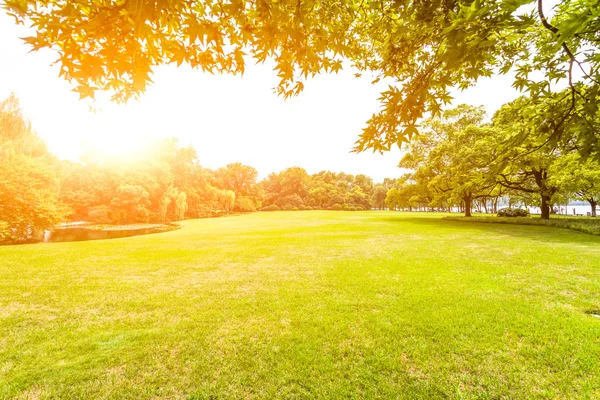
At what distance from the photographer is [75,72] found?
276 centimetres

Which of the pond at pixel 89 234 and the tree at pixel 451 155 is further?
the tree at pixel 451 155

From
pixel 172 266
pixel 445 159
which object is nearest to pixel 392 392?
pixel 172 266

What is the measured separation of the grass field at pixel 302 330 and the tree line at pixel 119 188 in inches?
350

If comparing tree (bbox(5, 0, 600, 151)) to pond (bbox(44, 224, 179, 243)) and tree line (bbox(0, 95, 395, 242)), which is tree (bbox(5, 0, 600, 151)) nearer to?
tree line (bbox(0, 95, 395, 242))

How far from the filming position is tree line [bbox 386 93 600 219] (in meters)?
3.23

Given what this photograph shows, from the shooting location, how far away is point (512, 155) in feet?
10.4

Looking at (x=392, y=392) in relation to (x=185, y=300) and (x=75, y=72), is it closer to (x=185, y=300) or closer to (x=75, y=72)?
(x=185, y=300)

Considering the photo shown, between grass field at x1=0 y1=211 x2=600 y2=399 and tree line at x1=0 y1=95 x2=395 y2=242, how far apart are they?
8890 millimetres

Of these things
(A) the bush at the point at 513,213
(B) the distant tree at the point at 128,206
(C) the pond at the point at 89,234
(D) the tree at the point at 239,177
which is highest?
(D) the tree at the point at 239,177

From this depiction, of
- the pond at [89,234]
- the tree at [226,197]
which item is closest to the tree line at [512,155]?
the pond at [89,234]

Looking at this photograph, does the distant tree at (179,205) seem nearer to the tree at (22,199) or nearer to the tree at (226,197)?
the tree at (226,197)

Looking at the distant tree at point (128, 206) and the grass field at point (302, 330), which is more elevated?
the distant tree at point (128, 206)

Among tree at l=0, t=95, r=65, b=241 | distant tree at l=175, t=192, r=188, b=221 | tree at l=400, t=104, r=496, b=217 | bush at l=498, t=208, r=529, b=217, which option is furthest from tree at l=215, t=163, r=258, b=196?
bush at l=498, t=208, r=529, b=217

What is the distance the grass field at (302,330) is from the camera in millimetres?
3340
